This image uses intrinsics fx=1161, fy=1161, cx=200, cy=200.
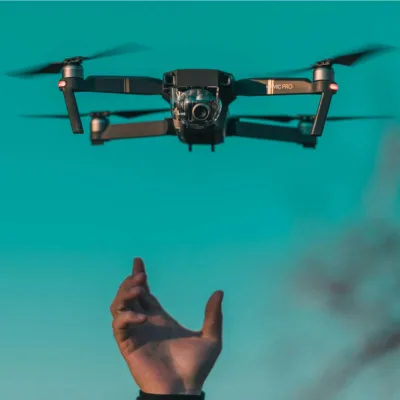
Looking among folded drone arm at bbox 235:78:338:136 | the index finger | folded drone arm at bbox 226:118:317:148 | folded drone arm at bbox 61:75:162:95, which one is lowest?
the index finger

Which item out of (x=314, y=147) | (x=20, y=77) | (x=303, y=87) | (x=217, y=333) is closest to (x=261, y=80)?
(x=303, y=87)

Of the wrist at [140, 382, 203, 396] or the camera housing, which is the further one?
the camera housing

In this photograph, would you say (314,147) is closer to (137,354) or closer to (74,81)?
(74,81)

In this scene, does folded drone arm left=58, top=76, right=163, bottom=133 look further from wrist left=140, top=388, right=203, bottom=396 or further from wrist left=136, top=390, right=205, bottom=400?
wrist left=136, top=390, right=205, bottom=400

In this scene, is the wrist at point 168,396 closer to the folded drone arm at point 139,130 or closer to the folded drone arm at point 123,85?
the folded drone arm at point 123,85

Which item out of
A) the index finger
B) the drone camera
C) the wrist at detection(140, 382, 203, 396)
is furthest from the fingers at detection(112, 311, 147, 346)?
the drone camera

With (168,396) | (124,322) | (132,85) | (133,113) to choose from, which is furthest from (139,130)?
(168,396)
